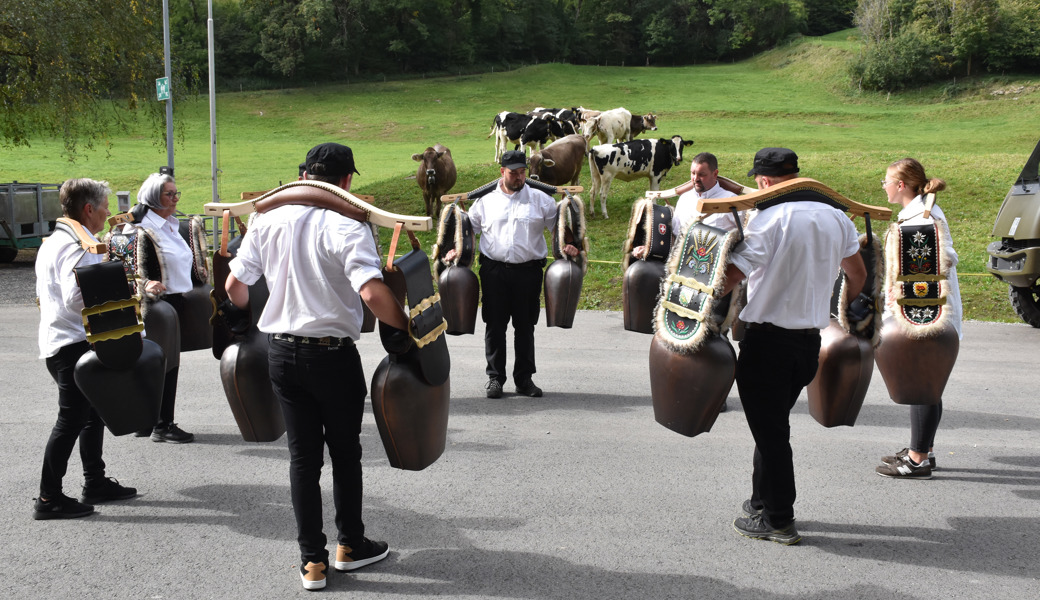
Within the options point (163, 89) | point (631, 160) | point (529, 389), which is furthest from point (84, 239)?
point (631, 160)

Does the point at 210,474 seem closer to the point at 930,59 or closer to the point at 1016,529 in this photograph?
the point at 1016,529

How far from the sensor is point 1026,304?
36.2 ft

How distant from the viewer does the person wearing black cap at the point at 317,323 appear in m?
3.98

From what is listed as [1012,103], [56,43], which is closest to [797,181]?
[56,43]

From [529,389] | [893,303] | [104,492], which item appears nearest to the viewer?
[104,492]

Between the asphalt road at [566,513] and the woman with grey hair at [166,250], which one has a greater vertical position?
the woman with grey hair at [166,250]

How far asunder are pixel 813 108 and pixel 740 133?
44.5 feet

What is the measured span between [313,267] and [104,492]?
7.73 feet

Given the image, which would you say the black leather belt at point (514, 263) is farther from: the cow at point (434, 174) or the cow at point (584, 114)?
the cow at point (584, 114)

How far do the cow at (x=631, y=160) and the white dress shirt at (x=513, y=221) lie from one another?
10.1m

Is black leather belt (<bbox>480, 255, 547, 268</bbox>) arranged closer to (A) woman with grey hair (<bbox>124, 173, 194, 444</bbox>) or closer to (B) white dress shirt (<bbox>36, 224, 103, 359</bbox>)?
(A) woman with grey hair (<bbox>124, 173, 194, 444</bbox>)

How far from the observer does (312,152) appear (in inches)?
165

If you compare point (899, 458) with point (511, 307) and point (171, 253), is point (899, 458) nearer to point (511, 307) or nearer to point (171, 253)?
point (511, 307)

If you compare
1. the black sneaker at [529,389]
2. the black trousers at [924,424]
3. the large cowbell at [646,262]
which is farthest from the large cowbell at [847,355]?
the black sneaker at [529,389]
